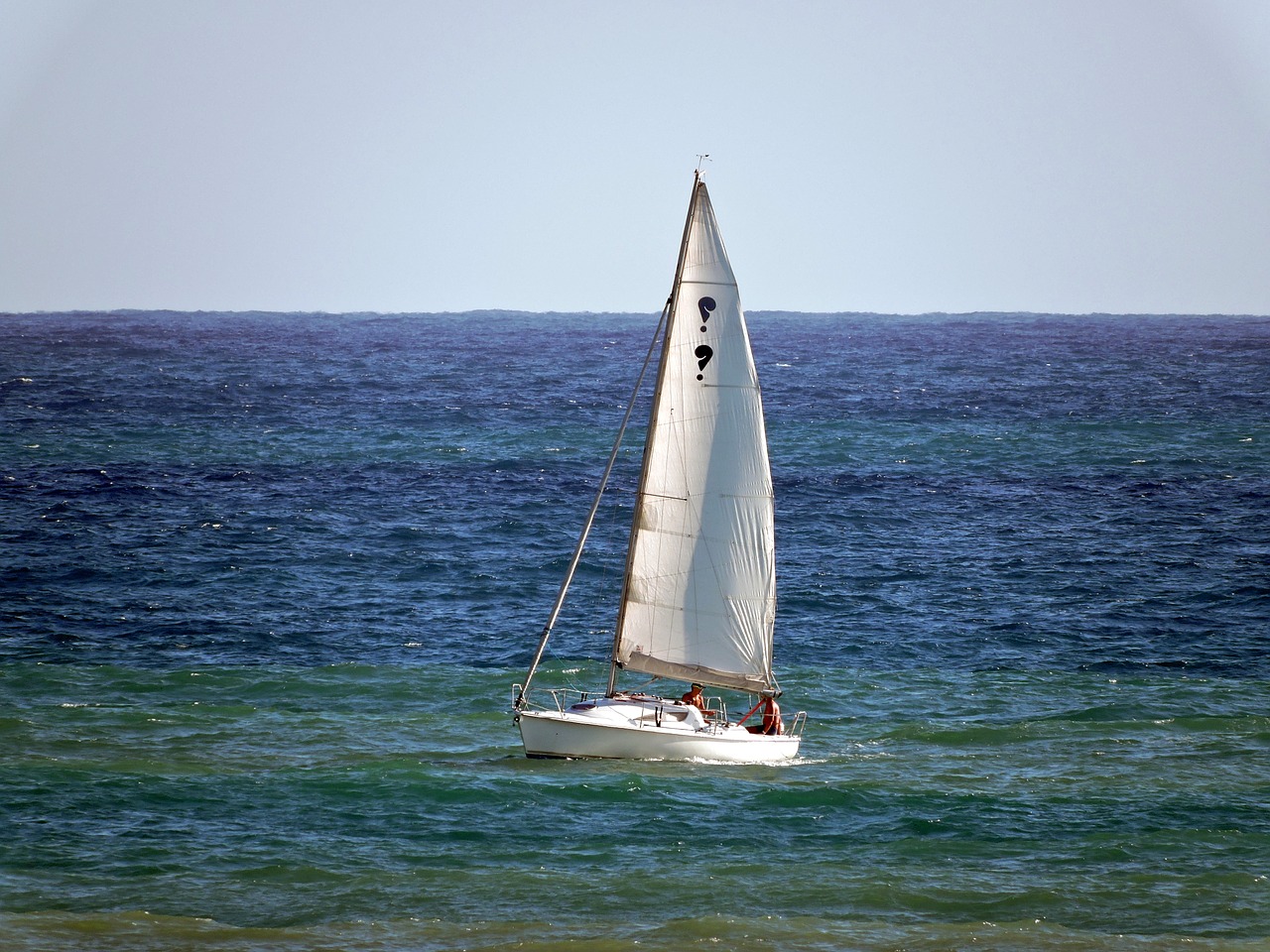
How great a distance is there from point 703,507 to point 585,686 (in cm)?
1385

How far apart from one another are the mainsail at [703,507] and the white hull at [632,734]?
1.39 m

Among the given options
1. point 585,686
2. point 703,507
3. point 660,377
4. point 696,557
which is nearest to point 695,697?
point 696,557

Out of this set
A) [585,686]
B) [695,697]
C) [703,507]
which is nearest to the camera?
[703,507]

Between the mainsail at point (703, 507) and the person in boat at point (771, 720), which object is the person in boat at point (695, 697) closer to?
the mainsail at point (703, 507)

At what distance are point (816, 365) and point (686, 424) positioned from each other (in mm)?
160320

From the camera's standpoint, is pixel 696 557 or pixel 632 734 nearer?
pixel 632 734

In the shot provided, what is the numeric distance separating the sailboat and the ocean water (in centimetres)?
109

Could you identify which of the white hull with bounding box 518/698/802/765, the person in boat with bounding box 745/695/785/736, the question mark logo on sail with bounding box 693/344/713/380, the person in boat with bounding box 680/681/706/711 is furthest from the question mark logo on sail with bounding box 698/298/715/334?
the person in boat with bounding box 745/695/785/736

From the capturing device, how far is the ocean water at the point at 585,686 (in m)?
30.7

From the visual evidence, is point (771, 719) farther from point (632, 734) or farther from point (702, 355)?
point (702, 355)

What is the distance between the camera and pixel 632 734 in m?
37.2

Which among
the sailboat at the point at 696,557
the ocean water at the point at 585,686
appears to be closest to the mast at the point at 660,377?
the sailboat at the point at 696,557

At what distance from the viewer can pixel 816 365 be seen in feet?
643

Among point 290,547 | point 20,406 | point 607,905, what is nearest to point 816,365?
point 20,406
